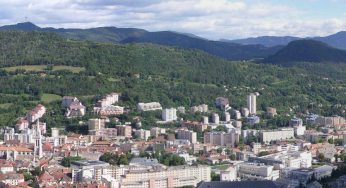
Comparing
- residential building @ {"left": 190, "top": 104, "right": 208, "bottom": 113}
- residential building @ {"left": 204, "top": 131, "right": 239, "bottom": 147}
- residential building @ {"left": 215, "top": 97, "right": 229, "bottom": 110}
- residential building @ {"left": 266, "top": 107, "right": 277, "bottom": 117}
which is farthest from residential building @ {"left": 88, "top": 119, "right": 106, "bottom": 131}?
residential building @ {"left": 266, "top": 107, "right": 277, "bottom": 117}

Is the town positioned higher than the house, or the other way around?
the house

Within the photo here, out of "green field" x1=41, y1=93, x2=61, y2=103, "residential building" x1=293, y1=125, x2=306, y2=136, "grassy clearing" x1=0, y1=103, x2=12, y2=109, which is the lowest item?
"residential building" x1=293, y1=125, x2=306, y2=136

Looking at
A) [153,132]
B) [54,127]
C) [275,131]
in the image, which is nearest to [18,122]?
[54,127]

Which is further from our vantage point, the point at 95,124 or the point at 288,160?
the point at 95,124

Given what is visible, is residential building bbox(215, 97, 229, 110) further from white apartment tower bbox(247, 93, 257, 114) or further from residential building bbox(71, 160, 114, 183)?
residential building bbox(71, 160, 114, 183)

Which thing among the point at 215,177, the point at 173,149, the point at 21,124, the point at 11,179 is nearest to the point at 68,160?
the point at 11,179

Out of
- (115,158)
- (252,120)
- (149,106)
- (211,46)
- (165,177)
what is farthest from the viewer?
(211,46)

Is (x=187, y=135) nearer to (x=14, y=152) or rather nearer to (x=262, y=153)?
(x=262, y=153)
